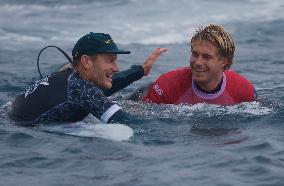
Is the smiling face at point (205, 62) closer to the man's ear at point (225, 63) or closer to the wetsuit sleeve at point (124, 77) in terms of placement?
A: the man's ear at point (225, 63)

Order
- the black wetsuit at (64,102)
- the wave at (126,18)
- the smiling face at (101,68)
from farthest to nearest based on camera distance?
the wave at (126,18) < the smiling face at (101,68) < the black wetsuit at (64,102)

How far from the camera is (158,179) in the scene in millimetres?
5848

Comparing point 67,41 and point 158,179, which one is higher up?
point 67,41

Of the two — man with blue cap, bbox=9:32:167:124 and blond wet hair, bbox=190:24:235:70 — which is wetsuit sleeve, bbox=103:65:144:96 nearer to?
blond wet hair, bbox=190:24:235:70

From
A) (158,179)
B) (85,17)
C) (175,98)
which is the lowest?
(158,179)

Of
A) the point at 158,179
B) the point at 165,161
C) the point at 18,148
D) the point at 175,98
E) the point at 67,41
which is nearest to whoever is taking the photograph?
the point at 158,179

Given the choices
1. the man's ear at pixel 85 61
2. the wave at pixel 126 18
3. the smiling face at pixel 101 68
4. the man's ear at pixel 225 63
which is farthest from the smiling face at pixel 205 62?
the wave at pixel 126 18

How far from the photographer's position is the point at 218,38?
7559mm

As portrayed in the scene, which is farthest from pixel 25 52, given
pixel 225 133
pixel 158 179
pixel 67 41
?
pixel 158 179

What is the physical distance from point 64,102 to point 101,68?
0.47 m

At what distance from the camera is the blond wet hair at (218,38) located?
7.55 meters

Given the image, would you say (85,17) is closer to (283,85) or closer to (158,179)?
(283,85)

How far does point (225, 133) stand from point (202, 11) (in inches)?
461

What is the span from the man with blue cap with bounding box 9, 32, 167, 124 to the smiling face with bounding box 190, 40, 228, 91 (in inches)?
41.3
